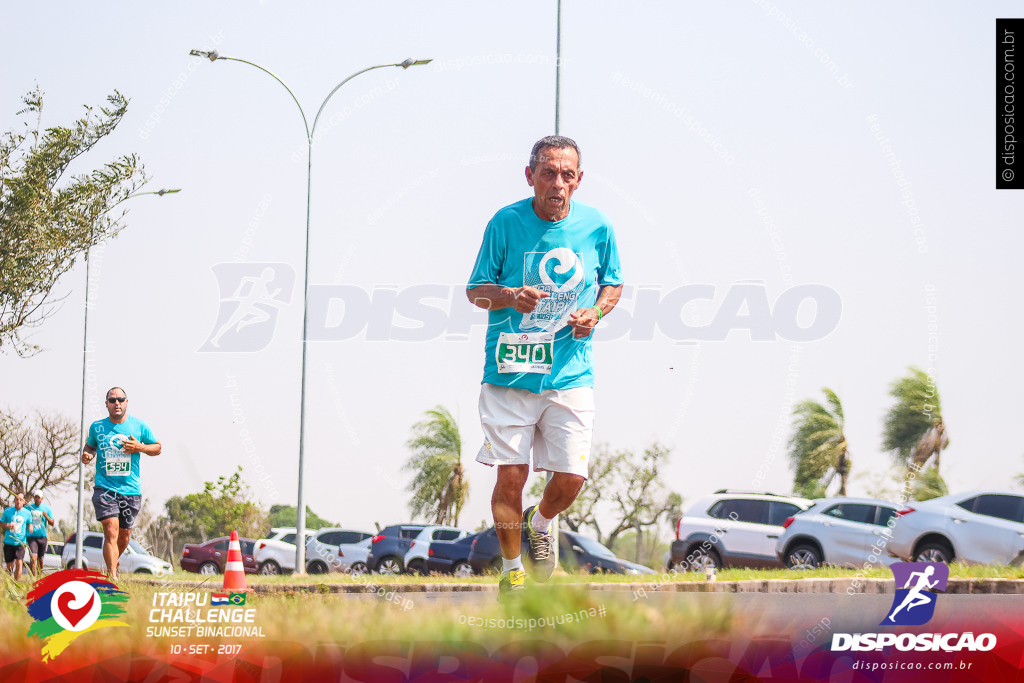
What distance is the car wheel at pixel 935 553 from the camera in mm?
12016

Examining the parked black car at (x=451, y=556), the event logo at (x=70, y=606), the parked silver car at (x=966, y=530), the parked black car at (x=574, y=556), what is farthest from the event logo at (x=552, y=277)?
the parked black car at (x=451, y=556)

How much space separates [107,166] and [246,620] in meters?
6.83

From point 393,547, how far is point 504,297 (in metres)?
14.3

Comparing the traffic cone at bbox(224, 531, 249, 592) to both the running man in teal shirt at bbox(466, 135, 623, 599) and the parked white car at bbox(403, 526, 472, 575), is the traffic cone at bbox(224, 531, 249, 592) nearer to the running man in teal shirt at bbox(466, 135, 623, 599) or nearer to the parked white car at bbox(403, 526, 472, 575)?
the running man in teal shirt at bbox(466, 135, 623, 599)

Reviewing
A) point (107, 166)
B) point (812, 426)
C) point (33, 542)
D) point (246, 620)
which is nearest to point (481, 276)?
point (246, 620)

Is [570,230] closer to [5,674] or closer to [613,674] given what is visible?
[613,674]

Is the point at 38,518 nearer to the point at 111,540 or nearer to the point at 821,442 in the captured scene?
the point at 111,540

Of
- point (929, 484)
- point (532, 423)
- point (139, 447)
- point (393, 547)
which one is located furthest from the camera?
point (929, 484)

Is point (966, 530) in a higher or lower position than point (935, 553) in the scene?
higher

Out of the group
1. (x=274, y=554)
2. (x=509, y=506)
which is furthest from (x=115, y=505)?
(x=274, y=554)

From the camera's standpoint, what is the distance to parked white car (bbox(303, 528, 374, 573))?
1981cm

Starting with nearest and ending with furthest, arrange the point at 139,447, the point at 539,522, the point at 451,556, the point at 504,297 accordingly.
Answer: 1. the point at 504,297
2. the point at 539,522
3. the point at 139,447
4. the point at 451,556

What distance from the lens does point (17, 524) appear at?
14.0m

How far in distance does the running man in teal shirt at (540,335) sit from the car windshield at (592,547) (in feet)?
32.2
